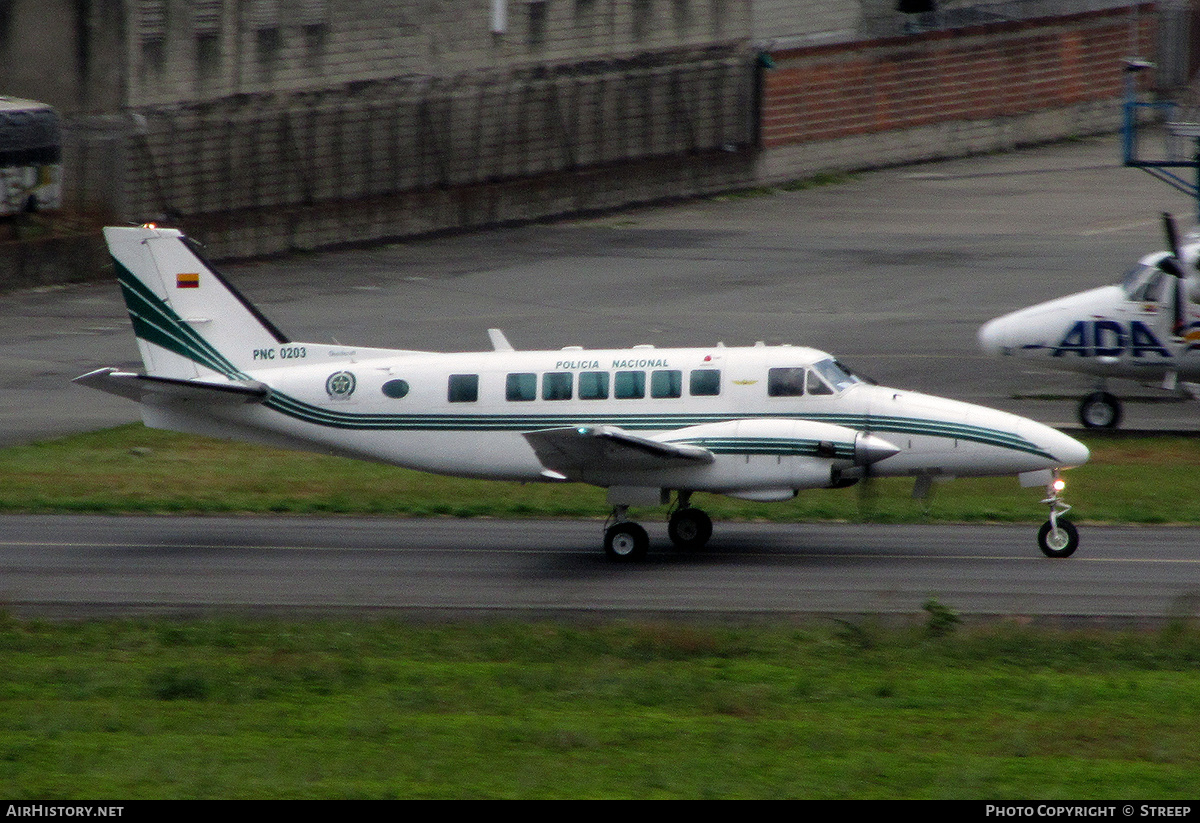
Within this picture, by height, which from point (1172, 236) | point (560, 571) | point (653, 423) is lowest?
point (560, 571)

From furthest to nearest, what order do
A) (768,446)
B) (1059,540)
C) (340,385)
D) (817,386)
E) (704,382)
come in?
(340,385)
(704,382)
(817,386)
(1059,540)
(768,446)

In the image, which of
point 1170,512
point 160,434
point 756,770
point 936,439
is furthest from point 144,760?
point 160,434

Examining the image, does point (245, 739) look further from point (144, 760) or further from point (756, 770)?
point (756, 770)

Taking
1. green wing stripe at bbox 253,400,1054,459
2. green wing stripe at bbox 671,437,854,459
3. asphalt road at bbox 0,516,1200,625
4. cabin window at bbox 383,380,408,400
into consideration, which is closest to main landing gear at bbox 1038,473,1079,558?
asphalt road at bbox 0,516,1200,625

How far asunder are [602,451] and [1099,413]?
1328 cm

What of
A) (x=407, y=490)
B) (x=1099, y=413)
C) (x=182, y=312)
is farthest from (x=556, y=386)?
(x=1099, y=413)

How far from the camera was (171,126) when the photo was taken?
47156mm

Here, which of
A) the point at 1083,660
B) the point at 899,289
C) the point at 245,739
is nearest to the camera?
the point at 245,739

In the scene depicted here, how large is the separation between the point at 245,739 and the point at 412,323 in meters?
28.4

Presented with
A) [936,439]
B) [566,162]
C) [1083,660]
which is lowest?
[1083,660]

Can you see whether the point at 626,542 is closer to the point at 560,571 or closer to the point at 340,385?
the point at 560,571

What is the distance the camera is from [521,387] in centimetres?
2197

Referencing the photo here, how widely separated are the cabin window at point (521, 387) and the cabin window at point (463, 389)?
0.43m

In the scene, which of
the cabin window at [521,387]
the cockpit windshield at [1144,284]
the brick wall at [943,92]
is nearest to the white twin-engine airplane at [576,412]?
the cabin window at [521,387]
